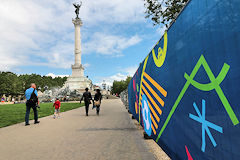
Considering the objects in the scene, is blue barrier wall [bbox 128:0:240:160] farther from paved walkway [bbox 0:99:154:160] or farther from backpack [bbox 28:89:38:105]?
backpack [bbox 28:89:38:105]

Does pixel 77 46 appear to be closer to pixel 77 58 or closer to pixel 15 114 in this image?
pixel 77 58

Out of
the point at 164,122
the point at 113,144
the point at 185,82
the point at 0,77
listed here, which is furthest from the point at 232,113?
the point at 0,77

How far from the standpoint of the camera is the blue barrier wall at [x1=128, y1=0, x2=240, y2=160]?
147 cm

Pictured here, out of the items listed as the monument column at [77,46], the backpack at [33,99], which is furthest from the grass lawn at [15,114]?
the monument column at [77,46]

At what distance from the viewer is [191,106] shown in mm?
2135

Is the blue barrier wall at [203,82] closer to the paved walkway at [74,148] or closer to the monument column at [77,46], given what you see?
the paved walkway at [74,148]

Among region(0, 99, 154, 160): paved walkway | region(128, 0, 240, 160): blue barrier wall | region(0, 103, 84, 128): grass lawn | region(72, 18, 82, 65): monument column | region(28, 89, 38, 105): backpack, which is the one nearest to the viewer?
region(128, 0, 240, 160): blue barrier wall

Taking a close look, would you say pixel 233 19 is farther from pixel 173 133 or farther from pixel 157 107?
pixel 157 107

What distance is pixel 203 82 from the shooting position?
188 centimetres

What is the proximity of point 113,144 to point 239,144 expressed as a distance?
3.62 meters

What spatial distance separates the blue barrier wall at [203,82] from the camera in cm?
147

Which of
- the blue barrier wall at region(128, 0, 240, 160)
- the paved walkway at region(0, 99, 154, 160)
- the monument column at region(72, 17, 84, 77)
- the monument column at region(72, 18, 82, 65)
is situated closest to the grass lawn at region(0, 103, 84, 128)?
the paved walkway at region(0, 99, 154, 160)

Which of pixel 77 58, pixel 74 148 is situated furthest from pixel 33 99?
pixel 77 58

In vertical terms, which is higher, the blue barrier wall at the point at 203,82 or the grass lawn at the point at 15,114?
the blue barrier wall at the point at 203,82
